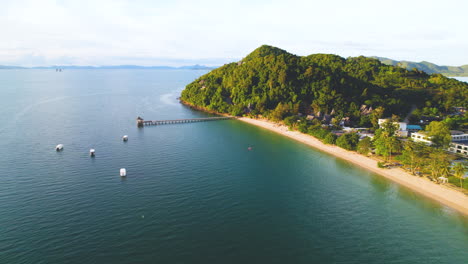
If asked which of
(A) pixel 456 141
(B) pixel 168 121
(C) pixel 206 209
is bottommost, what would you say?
(C) pixel 206 209

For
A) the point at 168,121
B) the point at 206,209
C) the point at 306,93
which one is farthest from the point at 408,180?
the point at 168,121

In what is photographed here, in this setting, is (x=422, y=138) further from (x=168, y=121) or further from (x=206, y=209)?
(x=168, y=121)

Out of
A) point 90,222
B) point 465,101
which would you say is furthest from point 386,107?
point 90,222

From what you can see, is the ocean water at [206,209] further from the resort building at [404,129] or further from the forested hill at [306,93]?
the forested hill at [306,93]

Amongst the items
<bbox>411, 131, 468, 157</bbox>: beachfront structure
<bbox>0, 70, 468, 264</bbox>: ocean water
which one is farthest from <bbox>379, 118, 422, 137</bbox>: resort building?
<bbox>0, 70, 468, 264</bbox>: ocean water

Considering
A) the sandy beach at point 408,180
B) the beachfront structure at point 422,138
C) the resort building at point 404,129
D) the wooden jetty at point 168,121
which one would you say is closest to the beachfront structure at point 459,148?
the beachfront structure at point 422,138

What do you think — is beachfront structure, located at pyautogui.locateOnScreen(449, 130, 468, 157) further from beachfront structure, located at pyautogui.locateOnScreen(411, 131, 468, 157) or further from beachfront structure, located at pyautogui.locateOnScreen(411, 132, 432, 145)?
beachfront structure, located at pyautogui.locateOnScreen(411, 132, 432, 145)

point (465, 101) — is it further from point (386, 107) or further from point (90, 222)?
point (90, 222)
